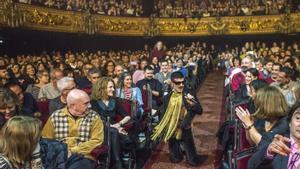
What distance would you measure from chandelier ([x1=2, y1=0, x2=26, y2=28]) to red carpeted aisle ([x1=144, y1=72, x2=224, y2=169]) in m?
6.71

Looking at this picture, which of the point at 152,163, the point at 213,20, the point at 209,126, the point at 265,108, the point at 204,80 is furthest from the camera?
the point at 213,20

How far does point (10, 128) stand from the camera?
9.58 ft

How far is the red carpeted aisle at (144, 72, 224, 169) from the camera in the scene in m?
6.41

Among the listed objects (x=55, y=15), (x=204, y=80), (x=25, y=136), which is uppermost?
(x=55, y=15)

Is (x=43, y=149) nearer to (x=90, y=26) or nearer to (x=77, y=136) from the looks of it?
(x=77, y=136)

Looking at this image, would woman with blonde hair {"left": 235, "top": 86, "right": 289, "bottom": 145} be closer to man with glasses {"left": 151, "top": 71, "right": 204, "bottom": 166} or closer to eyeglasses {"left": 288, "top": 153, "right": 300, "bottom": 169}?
eyeglasses {"left": 288, "top": 153, "right": 300, "bottom": 169}

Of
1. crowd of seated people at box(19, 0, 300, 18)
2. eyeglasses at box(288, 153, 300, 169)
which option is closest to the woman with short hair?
eyeglasses at box(288, 153, 300, 169)

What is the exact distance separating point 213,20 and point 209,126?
53.3 ft

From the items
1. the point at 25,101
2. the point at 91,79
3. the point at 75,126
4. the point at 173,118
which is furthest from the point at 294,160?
the point at 91,79

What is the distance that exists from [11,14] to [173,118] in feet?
33.0

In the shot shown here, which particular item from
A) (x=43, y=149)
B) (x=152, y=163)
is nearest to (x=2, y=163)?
(x=43, y=149)

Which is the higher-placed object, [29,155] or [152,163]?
Answer: [29,155]

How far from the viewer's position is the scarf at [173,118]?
6.16m

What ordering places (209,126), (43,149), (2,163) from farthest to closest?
(209,126), (43,149), (2,163)
